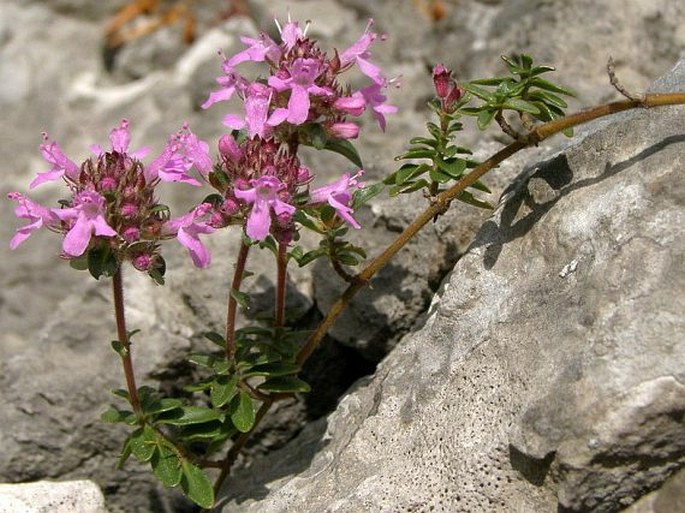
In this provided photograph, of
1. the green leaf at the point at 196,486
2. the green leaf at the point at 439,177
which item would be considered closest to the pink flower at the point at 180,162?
the green leaf at the point at 439,177

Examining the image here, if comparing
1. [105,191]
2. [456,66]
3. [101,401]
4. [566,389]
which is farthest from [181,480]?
[456,66]

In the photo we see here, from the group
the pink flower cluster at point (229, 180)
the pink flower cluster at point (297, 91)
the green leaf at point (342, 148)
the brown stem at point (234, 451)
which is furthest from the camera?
the brown stem at point (234, 451)

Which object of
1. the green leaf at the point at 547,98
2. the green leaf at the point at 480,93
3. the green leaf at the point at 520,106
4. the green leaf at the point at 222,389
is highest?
the green leaf at the point at 547,98

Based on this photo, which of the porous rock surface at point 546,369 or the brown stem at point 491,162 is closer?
the porous rock surface at point 546,369

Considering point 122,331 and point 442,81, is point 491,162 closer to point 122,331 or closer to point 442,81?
point 442,81

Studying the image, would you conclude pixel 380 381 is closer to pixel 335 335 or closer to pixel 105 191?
pixel 335 335

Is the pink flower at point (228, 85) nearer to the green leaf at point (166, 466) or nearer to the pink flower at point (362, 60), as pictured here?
the pink flower at point (362, 60)
